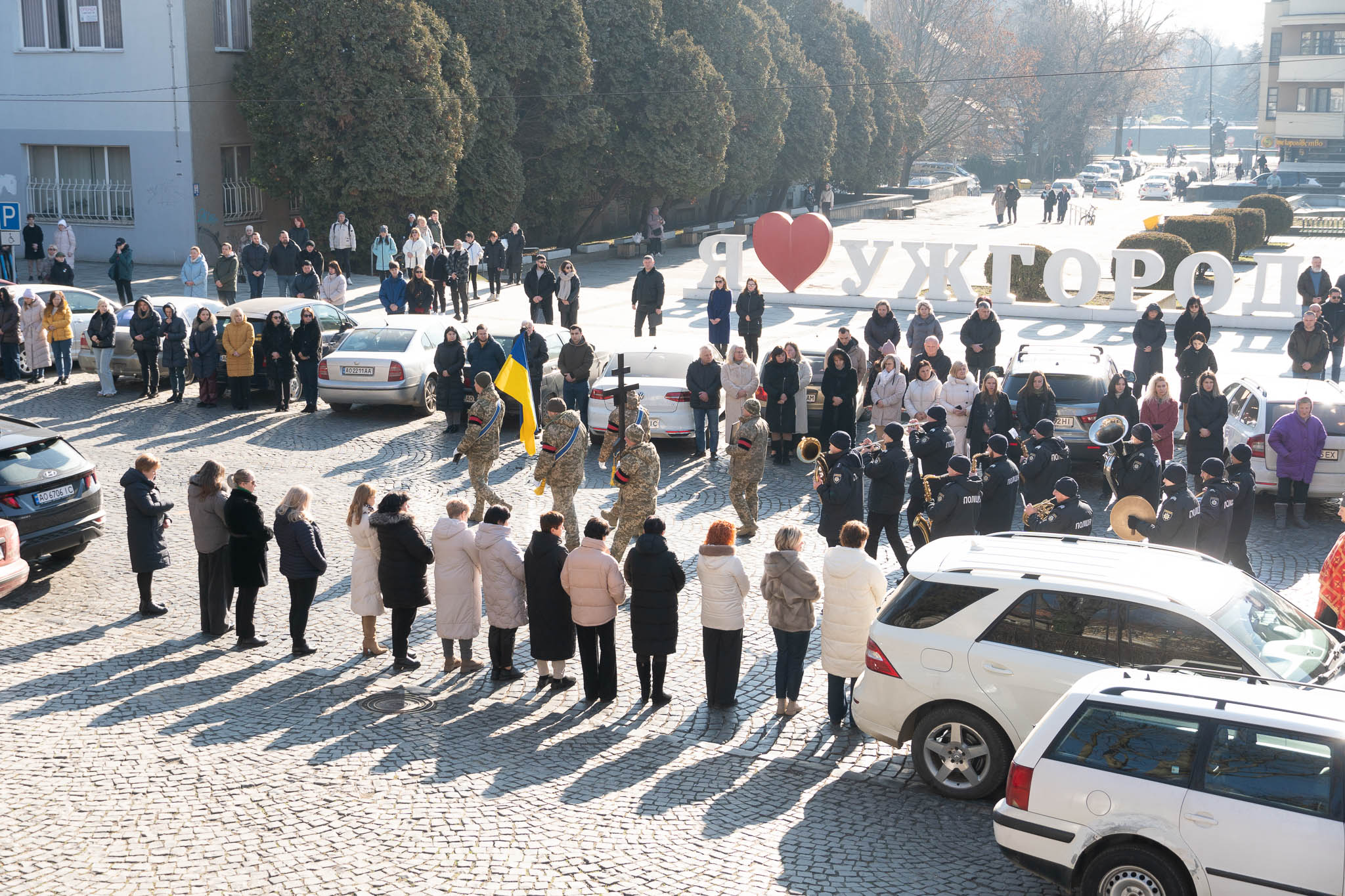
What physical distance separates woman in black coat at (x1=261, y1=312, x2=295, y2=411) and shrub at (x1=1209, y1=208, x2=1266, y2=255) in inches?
1286

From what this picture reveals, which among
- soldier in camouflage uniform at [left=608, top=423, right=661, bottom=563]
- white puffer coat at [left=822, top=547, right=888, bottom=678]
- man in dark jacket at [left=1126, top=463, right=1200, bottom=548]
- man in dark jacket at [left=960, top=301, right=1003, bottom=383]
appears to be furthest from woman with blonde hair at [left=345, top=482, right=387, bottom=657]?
man in dark jacket at [left=960, top=301, right=1003, bottom=383]

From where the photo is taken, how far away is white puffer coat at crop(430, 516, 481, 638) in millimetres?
10914

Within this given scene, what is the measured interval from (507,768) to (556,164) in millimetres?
32289

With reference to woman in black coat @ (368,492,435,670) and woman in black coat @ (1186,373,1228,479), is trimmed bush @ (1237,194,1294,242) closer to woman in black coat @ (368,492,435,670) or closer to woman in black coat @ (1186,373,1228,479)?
woman in black coat @ (1186,373,1228,479)

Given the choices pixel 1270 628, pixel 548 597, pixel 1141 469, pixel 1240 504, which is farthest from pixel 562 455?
pixel 1270 628

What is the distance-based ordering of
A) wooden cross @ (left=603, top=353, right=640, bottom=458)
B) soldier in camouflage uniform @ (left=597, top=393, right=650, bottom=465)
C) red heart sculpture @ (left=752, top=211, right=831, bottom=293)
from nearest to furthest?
wooden cross @ (left=603, top=353, right=640, bottom=458) → soldier in camouflage uniform @ (left=597, top=393, right=650, bottom=465) → red heart sculpture @ (left=752, top=211, right=831, bottom=293)

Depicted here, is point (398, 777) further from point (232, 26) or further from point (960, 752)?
point (232, 26)

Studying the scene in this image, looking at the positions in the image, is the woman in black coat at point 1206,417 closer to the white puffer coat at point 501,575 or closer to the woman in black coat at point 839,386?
the woman in black coat at point 839,386

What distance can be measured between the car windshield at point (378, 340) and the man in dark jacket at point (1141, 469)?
10.5 metres

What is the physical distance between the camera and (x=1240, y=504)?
1278 centimetres

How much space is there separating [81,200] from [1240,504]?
31.4 metres

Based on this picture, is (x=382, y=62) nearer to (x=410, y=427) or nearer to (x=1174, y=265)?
(x=410, y=427)

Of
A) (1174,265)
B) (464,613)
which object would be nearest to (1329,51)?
(1174,265)

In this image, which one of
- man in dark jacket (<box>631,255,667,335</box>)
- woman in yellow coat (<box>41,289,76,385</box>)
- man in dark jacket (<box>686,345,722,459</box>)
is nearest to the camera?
man in dark jacket (<box>686,345,722,459</box>)
